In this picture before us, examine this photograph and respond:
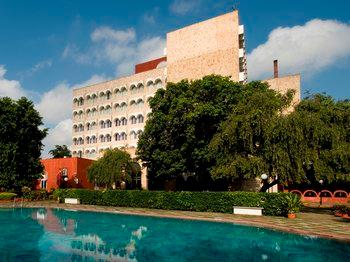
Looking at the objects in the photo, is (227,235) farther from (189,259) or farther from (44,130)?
(44,130)

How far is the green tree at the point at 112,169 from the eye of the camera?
42094mm

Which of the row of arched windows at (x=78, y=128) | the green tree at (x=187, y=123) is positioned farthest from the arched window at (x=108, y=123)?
the green tree at (x=187, y=123)

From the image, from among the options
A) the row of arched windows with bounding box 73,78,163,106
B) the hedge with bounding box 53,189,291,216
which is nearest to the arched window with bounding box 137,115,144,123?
the row of arched windows with bounding box 73,78,163,106

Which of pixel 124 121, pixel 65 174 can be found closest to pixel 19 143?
pixel 65 174

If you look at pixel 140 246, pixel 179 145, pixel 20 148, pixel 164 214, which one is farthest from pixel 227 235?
pixel 20 148

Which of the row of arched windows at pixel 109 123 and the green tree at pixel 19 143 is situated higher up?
the row of arched windows at pixel 109 123

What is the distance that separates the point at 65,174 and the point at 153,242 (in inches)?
1383

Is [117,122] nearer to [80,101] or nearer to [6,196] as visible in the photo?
[80,101]

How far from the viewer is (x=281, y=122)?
26125 mm

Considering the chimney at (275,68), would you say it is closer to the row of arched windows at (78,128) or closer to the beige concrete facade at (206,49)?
the beige concrete facade at (206,49)

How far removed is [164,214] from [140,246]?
10.5 m

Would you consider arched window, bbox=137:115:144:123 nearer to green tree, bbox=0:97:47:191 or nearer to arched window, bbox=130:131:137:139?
arched window, bbox=130:131:137:139

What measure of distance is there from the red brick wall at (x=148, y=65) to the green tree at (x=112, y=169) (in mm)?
32363

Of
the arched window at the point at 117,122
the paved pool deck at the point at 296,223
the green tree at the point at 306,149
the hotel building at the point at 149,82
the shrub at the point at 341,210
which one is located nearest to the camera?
the paved pool deck at the point at 296,223
